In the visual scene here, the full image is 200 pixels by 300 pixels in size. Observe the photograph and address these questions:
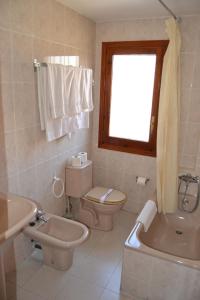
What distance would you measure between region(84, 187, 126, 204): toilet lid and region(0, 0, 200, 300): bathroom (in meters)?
0.31

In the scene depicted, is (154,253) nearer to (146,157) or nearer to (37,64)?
(146,157)

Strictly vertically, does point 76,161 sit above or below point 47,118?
below

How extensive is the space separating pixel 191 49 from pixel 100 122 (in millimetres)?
1344

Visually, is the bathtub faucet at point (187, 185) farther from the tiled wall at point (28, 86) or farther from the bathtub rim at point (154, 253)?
the tiled wall at point (28, 86)

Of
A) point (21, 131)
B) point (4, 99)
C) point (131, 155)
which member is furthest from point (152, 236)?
point (4, 99)

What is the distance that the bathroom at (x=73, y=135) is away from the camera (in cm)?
194

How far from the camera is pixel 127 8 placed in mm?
2357

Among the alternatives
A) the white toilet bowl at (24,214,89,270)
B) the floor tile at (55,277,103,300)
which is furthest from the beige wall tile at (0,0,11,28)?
the floor tile at (55,277,103,300)

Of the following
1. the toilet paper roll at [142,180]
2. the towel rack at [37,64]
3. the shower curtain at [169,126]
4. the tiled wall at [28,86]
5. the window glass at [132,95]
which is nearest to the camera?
the tiled wall at [28,86]

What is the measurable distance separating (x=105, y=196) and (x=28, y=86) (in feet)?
4.82

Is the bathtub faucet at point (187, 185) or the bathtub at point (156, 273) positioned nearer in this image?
the bathtub at point (156, 273)

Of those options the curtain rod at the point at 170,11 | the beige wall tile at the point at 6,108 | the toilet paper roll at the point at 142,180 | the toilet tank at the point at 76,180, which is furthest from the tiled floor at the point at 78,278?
the curtain rod at the point at 170,11

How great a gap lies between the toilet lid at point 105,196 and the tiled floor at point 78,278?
46cm

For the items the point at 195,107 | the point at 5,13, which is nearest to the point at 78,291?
the point at 195,107
